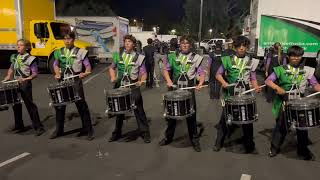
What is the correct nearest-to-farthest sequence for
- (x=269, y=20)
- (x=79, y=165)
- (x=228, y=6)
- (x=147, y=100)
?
(x=79, y=165) → (x=147, y=100) → (x=269, y=20) → (x=228, y=6)

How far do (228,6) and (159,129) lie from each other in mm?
68114

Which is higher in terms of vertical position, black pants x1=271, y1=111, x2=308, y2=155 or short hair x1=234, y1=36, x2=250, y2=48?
short hair x1=234, y1=36, x2=250, y2=48

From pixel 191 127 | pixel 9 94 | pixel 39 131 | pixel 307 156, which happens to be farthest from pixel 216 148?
pixel 9 94

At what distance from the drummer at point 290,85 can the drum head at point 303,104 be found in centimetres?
32

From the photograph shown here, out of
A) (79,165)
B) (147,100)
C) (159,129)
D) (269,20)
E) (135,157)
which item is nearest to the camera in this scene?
(79,165)

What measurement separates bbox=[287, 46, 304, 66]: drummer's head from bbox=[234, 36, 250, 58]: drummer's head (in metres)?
0.68

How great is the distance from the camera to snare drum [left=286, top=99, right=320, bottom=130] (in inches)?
235

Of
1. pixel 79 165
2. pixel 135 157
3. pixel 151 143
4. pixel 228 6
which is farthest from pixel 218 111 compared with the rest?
pixel 228 6

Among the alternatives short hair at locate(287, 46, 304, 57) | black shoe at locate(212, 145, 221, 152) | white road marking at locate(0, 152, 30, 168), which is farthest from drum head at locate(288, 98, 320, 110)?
white road marking at locate(0, 152, 30, 168)

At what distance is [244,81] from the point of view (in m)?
6.77

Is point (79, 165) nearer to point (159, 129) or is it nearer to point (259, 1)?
point (159, 129)

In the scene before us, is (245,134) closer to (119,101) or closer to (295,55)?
(295,55)

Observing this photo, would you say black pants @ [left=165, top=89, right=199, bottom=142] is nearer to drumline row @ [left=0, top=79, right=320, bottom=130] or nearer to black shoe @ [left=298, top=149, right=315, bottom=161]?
drumline row @ [left=0, top=79, right=320, bottom=130]

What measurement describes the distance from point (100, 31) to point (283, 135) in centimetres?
2134
